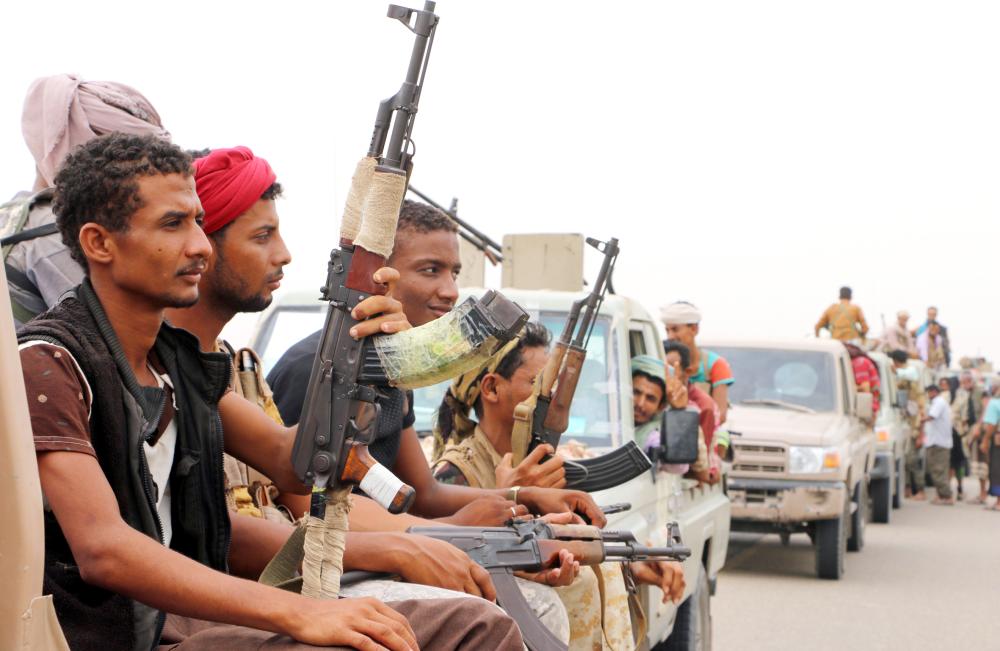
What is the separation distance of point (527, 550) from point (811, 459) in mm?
8982

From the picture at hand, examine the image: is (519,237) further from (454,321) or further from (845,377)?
(845,377)

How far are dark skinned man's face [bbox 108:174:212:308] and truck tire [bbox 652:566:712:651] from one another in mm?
4372

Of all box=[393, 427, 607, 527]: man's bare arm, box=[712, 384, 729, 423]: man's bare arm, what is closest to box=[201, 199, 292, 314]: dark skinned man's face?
box=[393, 427, 607, 527]: man's bare arm

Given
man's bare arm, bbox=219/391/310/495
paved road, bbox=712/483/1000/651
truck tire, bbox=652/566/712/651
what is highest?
man's bare arm, bbox=219/391/310/495

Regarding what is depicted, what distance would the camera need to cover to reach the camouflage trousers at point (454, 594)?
2475mm

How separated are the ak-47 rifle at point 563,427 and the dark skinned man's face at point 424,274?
0.70m

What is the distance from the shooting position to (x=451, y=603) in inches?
92.9

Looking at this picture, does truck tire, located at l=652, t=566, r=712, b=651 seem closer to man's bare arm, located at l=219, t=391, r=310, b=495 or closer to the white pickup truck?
the white pickup truck

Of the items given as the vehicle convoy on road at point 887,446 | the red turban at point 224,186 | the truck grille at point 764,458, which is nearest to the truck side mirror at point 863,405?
the truck grille at point 764,458

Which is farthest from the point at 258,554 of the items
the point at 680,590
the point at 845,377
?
the point at 845,377

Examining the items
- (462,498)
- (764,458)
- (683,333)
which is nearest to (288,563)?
(462,498)

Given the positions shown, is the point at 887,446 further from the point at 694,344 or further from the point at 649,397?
the point at 649,397

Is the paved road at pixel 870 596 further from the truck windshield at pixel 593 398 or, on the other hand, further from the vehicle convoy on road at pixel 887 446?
the truck windshield at pixel 593 398

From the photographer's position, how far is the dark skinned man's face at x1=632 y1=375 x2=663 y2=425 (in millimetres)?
6230
